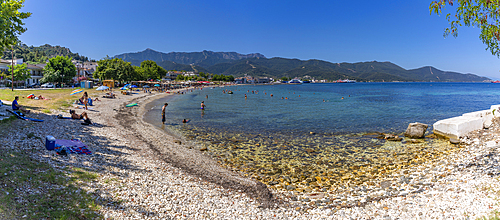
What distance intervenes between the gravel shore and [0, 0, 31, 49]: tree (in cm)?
510

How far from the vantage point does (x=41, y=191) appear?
278 inches

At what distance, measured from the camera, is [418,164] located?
44.9ft

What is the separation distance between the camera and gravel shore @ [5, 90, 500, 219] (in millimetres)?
7656

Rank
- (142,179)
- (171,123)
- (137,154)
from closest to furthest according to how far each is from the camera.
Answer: (142,179), (137,154), (171,123)

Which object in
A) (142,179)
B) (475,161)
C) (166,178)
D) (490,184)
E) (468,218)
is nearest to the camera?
(468,218)

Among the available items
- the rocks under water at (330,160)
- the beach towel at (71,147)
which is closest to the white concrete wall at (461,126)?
the rocks under water at (330,160)

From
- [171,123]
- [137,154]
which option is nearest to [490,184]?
[137,154]

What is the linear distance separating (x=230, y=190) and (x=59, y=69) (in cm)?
7757

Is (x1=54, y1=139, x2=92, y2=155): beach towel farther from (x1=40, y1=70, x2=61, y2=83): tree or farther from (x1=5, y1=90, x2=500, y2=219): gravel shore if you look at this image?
(x1=40, y1=70, x2=61, y2=83): tree

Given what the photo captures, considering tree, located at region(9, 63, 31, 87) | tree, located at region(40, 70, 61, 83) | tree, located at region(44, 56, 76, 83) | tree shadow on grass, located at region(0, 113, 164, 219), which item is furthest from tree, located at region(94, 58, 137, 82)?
tree shadow on grass, located at region(0, 113, 164, 219)

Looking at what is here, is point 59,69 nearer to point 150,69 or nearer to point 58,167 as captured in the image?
point 150,69

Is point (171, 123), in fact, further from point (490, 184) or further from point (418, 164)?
point (490, 184)

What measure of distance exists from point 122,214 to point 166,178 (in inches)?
139

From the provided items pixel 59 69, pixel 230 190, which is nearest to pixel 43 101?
pixel 230 190
